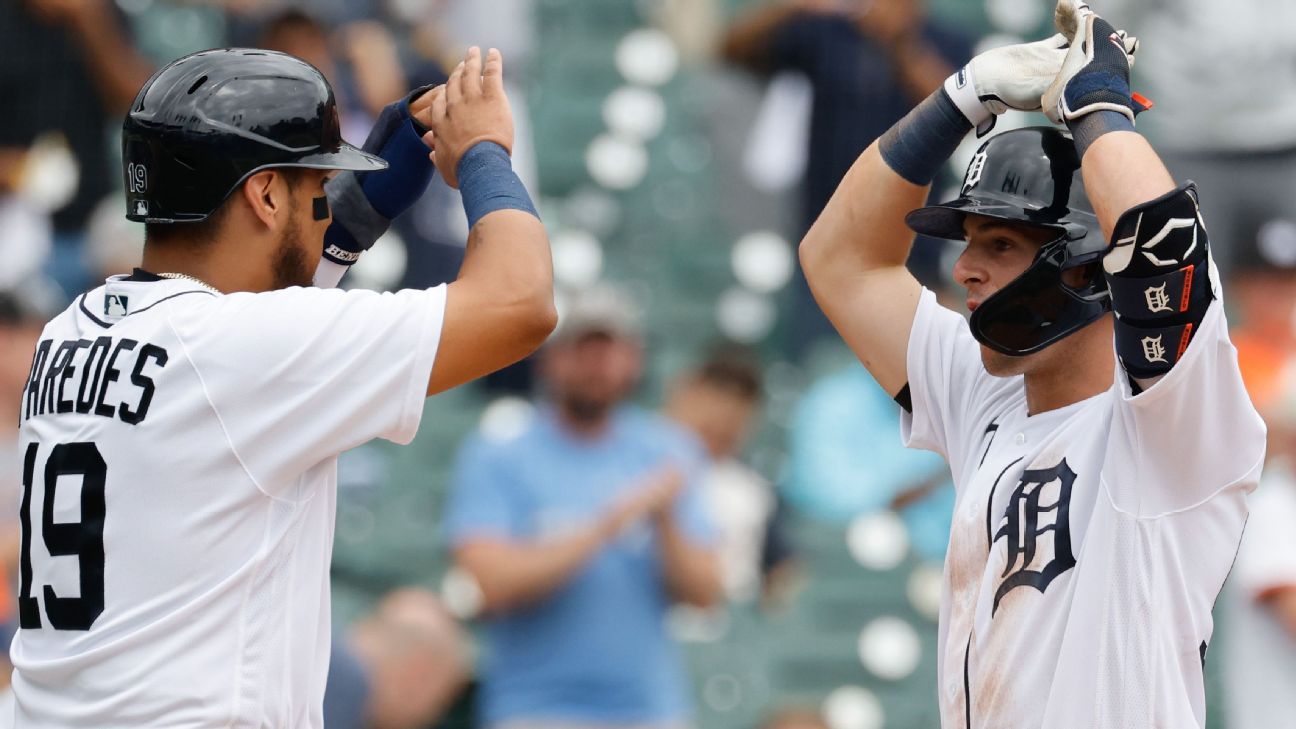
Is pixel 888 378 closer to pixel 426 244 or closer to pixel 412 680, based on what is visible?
pixel 412 680

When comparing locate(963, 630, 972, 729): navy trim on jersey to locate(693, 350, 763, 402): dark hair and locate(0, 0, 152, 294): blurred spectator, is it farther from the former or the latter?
locate(0, 0, 152, 294): blurred spectator

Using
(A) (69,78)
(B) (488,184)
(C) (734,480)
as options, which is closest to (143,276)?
(B) (488,184)

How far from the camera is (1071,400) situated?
9.52ft

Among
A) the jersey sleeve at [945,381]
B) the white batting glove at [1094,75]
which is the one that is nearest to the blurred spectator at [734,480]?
the jersey sleeve at [945,381]

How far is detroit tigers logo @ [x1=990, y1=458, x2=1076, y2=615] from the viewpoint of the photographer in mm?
2691

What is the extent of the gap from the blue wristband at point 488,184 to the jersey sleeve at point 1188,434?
3.16 ft

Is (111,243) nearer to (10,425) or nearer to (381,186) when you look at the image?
(10,425)

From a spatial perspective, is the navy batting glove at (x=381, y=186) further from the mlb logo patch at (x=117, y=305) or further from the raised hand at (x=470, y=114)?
the mlb logo patch at (x=117, y=305)

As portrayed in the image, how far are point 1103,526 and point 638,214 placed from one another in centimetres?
511

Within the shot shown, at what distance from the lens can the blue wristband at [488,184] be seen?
2646mm

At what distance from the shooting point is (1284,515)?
184 inches

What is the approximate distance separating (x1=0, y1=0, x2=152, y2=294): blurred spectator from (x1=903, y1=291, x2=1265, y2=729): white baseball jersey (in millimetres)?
4587

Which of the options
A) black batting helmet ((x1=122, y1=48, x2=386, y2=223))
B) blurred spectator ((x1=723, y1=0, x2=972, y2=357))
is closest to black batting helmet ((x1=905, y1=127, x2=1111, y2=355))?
black batting helmet ((x1=122, y1=48, x2=386, y2=223))

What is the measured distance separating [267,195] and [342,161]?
0.42 feet
